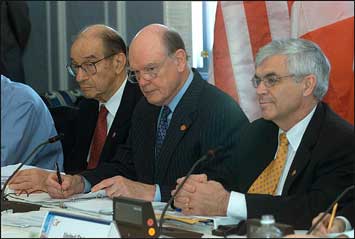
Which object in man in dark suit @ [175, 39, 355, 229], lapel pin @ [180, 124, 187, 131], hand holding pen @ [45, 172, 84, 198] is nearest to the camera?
man in dark suit @ [175, 39, 355, 229]

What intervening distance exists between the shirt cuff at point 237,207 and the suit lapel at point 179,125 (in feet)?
2.14

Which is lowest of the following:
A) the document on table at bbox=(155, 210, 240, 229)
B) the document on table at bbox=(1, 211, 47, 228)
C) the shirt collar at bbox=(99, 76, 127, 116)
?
the document on table at bbox=(1, 211, 47, 228)

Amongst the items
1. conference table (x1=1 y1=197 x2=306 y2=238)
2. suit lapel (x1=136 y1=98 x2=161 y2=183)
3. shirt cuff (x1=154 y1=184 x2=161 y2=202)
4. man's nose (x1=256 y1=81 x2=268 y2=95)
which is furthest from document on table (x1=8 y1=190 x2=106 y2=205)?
man's nose (x1=256 y1=81 x2=268 y2=95)

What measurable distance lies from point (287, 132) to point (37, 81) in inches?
164

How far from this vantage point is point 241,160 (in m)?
3.66

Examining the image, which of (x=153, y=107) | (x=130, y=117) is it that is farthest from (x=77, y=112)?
(x=153, y=107)

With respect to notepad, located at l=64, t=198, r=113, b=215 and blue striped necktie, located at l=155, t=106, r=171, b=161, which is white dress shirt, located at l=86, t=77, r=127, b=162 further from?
notepad, located at l=64, t=198, r=113, b=215

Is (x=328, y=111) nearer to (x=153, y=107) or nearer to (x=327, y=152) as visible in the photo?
(x=327, y=152)

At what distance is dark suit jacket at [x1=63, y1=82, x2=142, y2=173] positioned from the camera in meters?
4.39

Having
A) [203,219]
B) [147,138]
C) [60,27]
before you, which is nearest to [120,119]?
[147,138]

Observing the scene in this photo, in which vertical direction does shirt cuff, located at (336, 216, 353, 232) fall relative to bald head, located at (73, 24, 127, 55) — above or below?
below

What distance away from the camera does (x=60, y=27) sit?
710cm

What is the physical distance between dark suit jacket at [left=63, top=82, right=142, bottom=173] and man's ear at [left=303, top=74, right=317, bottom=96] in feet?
4.06

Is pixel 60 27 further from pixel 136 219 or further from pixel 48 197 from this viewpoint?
pixel 136 219
